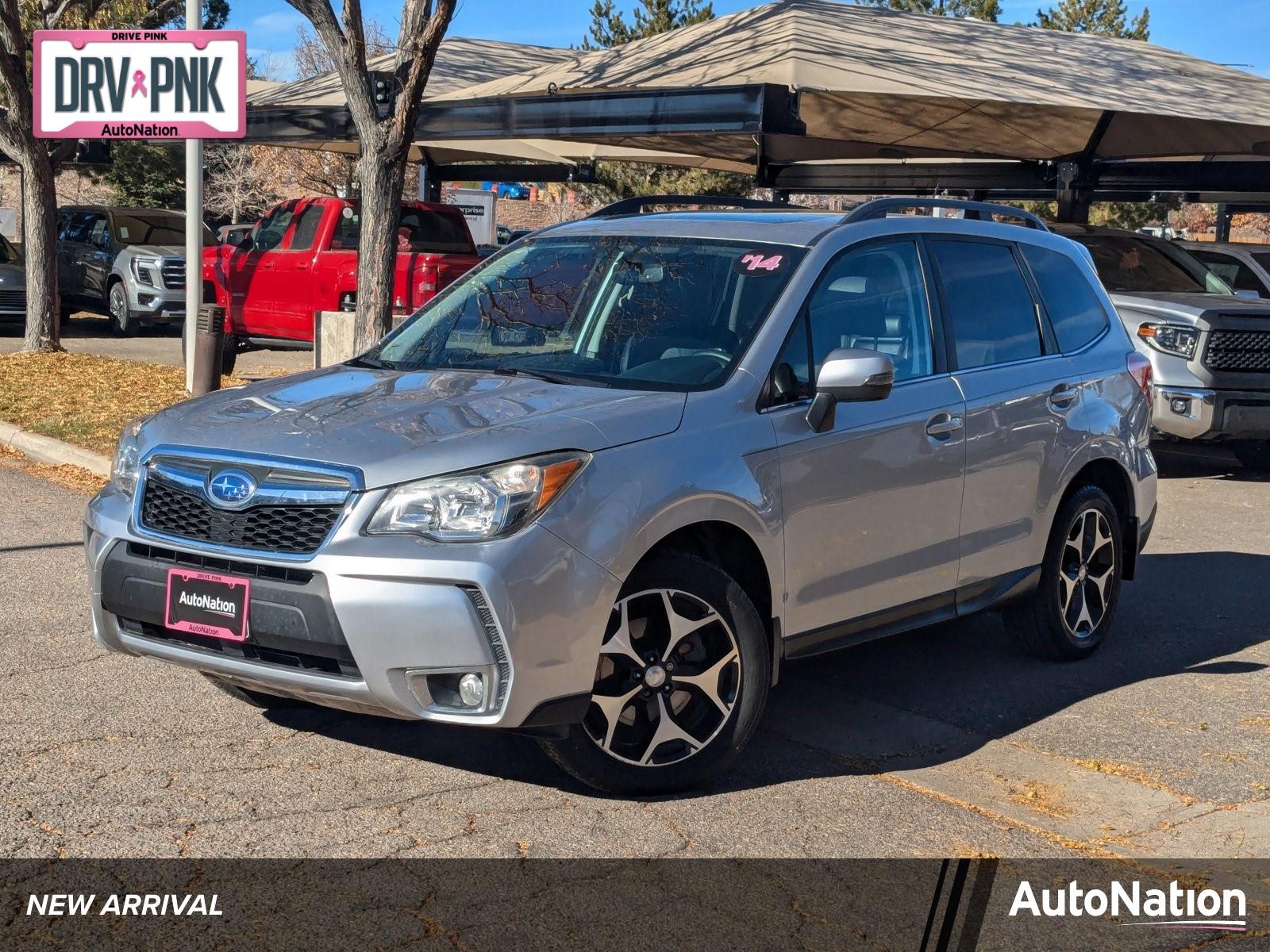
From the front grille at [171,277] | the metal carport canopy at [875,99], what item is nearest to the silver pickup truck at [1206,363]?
the metal carport canopy at [875,99]

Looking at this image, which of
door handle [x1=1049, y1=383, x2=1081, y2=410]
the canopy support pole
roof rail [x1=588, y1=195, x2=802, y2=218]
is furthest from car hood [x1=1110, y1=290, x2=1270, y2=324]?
the canopy support pole

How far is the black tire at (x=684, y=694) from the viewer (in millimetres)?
4473

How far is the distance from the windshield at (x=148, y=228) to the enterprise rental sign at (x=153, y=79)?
27.5 ft

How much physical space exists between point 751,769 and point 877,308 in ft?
5.83

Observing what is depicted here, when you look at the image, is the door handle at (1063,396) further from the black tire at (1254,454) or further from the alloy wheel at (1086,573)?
the black tire at (1254,454)

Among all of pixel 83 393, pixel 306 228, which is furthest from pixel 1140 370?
pixel 306 228

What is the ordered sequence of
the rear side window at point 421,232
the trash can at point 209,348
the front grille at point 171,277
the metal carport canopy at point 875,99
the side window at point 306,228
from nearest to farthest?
1. the trash can at point 209,348
2. the metal carport canopy at point 875,99
3. the rear side window at point 421,232
4. the side window at point 306,228
5. the front grille at point 171,277

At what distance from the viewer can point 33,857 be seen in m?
3.97

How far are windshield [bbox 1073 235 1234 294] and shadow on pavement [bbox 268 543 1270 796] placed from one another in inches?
215

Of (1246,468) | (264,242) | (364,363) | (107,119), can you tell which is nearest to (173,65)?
(107,119)

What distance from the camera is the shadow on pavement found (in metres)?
5.07

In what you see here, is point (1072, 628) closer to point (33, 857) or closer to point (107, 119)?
point (33, 857)

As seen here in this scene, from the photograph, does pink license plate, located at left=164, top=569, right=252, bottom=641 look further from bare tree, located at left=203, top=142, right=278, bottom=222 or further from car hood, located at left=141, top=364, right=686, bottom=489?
bare tree, located at left=203, top=142, right=278, bottom=222

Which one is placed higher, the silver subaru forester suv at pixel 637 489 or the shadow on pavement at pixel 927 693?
the silver subaru forester suv at pixel 637 489
